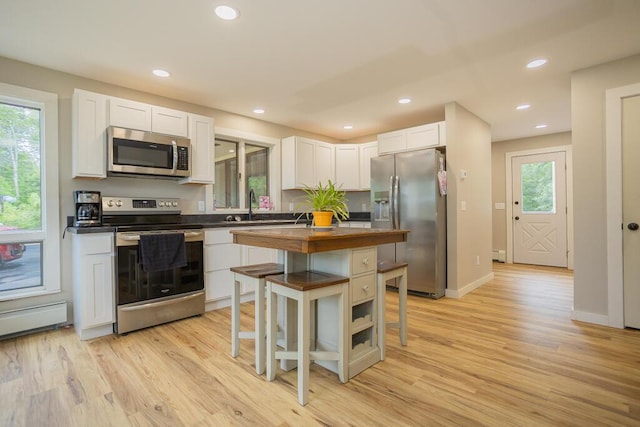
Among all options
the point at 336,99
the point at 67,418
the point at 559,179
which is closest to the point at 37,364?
the point at 67,418

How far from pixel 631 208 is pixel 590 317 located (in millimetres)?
1070

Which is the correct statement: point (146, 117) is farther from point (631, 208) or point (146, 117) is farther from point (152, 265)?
point (631, 208)

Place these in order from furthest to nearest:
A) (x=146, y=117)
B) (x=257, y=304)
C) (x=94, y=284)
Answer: (x=146, y=117) < (x=94, y=284) < (x=257, y=304)

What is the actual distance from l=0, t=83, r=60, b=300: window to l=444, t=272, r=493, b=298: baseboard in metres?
4.22

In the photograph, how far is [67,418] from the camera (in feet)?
5.48

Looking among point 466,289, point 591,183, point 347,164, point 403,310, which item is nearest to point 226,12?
point 403,310

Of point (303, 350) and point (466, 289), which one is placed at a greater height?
point (303, 350)

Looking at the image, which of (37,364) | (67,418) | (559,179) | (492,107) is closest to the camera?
(67,418)

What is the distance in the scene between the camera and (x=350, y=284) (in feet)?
6.72

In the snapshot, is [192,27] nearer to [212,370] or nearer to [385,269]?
[385,269]

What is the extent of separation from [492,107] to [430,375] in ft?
11.6

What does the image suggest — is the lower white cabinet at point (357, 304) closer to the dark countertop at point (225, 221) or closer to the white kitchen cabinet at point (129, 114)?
the dark countertop at point (225, 221)

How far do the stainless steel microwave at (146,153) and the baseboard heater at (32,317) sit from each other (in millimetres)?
1335

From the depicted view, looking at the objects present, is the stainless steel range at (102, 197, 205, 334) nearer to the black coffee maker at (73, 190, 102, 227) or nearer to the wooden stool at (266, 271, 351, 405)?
the black coffee maker at (73, 190, 102, 227)
